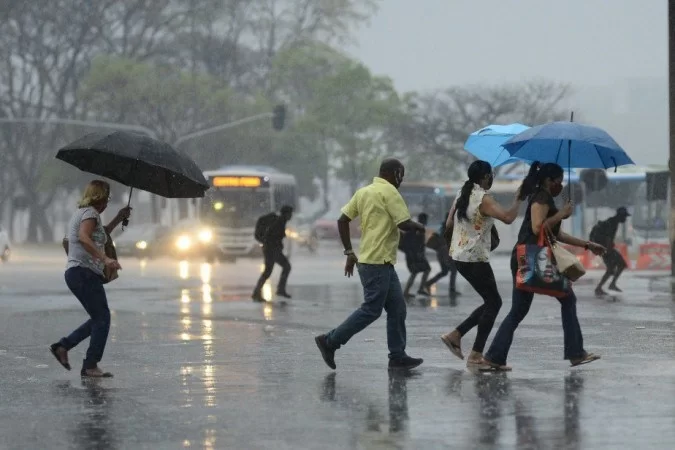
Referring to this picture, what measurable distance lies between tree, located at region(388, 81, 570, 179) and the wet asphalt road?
75.5 metres

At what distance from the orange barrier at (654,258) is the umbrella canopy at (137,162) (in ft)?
91.9

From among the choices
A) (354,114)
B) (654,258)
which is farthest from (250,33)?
(654,258)

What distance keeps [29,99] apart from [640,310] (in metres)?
56.8

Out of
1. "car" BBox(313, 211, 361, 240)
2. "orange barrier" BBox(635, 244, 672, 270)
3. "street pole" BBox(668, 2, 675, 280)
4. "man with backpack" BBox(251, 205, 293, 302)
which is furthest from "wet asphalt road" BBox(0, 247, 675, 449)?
"car" BBox(313, 211, 361, 240)

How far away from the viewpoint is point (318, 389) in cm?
1137

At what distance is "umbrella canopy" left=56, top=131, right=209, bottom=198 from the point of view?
1266cm

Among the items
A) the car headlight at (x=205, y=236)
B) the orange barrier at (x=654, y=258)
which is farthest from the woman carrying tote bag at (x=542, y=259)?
the car headlight at (x=205, y=236)

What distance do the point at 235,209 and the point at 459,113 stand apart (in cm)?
4646

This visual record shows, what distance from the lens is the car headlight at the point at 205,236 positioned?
164 feet

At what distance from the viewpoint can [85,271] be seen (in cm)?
1221

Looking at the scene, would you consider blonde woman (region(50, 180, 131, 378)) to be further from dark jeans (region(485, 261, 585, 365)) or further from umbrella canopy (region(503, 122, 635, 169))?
umbrella canopy (region(503, 122, 635, 169))

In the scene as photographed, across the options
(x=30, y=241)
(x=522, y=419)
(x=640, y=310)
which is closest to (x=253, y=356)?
(x=522, y=419)

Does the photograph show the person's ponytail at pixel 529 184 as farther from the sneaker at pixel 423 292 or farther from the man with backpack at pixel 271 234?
the sneaker at pixel 423 292

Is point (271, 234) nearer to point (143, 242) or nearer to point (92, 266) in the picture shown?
point (92, 266)
